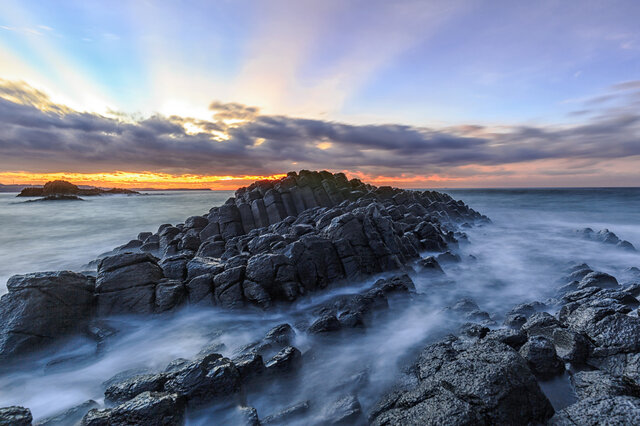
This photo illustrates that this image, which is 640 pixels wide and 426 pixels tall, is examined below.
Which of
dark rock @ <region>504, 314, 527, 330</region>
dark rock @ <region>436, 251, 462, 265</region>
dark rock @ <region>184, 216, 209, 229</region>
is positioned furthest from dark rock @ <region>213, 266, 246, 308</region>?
dark rock @ <region>184, 216, 209, 229</region>

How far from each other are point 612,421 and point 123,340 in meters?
9.99

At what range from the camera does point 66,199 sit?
84938 mm

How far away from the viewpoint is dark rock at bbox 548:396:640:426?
12.0ft

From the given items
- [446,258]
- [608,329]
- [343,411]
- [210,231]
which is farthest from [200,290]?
[446,258]

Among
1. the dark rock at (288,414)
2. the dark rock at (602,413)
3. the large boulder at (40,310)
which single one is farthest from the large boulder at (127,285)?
the dark rock at (602,413)

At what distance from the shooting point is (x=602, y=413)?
3.81 metres

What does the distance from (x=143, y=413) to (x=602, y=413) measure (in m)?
6.24

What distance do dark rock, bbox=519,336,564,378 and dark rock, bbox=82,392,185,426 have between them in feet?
20.2

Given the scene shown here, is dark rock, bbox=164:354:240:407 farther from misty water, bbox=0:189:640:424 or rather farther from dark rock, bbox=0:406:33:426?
dark rock, bbox=0:406:33:426

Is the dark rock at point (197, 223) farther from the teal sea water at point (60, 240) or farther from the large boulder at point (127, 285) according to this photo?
the large boulder at point (127, 285)

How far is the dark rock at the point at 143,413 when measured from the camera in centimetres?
456

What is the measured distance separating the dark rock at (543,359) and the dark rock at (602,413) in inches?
52.6

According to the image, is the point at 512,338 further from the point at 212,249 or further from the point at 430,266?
the point at 212,249

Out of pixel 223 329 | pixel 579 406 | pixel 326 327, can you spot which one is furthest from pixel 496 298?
pixel 223 329
